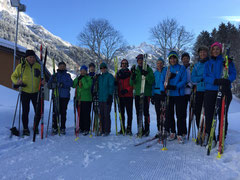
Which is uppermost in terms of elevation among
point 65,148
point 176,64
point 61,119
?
point 176,64

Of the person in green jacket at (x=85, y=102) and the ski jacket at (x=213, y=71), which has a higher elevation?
the ski jacket at (x=213, y=71)

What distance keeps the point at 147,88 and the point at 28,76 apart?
310 centimetres

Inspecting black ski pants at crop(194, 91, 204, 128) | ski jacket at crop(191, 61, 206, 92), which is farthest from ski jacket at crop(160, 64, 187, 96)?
black ski pants at crop(194, 91, 204, 128)

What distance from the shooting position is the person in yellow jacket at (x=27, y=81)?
13.6 feet

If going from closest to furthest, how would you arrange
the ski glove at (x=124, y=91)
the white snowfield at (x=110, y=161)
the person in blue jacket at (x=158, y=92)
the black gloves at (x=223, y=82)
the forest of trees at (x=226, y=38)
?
the white snowfield at (x=110, y=161), the black gloves at (x=223, y=82), the person in blue jacket at (x=158, y=92), the ski glove at (x=124, y=91), the forest of trees at (x=226, y=38)

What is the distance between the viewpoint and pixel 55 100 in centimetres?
461

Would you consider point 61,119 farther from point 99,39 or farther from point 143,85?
point 99,39

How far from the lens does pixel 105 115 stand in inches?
180

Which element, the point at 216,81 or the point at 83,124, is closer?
the point at 216,81

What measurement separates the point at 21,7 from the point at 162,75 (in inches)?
423

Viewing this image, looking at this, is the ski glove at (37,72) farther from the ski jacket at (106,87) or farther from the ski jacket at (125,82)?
the ski jacket at (125,82)

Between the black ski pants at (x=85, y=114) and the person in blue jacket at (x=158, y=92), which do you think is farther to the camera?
the black ski pants at (x=85, y=114)

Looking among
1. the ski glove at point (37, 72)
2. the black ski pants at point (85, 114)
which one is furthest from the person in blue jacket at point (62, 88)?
the black ski pants at point (85, 114)

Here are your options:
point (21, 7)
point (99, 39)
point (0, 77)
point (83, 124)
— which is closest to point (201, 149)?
point (83, 124)
